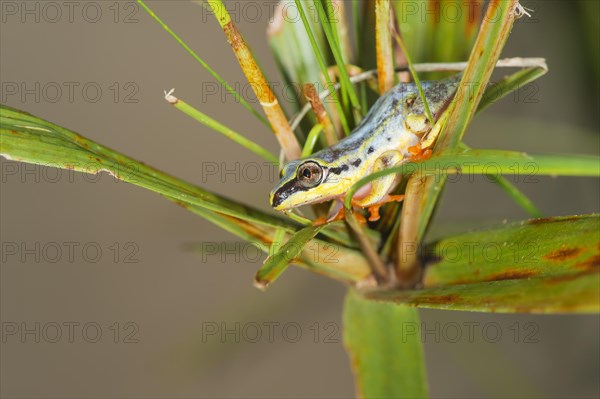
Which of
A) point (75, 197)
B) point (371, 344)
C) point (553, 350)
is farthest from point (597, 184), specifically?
point (75, 197)

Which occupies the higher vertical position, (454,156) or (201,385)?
(454,156)

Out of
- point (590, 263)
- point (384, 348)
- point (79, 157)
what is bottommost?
point (384, 348)

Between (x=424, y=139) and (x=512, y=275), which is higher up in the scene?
(x=424, y=139)

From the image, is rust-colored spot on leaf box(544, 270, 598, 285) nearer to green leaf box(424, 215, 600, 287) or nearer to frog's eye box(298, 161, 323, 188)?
green leaf box(424, 215, 600, 287)

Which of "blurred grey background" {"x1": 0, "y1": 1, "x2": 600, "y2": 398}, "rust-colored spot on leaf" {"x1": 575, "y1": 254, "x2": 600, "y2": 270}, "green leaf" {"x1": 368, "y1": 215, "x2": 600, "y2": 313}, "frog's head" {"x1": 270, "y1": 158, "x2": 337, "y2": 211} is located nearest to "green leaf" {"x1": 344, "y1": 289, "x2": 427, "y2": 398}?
"green leaf" {"x1": 368, "y1": 215, "x2": 600, "y2": 313}

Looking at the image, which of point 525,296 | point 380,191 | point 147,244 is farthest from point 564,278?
point 147,244

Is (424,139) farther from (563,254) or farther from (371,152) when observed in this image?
(563,254)

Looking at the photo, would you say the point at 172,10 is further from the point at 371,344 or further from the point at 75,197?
the point at 371,344

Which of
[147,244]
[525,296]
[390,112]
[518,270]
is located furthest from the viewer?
[147,244]
